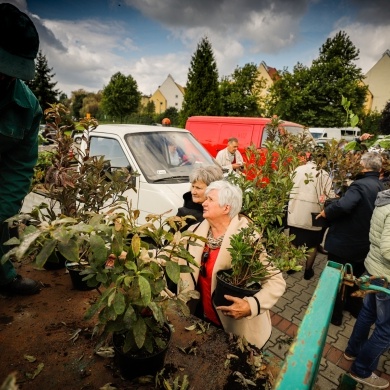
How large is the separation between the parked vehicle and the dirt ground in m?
6.39

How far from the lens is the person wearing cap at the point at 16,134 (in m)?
1.48

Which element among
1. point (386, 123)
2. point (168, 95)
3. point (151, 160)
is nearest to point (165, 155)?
point (151, 160)

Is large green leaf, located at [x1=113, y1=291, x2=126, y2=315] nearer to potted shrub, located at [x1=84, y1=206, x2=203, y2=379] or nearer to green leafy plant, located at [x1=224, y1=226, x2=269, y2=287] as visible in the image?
potted shrub, located at [x1=84, y1=206, x2=203, y2=379]

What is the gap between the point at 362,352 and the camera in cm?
268

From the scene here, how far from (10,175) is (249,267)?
180cm

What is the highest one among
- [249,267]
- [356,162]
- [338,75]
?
[338,75]

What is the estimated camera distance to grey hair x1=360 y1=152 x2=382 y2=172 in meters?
3.28

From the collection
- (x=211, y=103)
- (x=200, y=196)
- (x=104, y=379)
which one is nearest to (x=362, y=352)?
(x=200, y=196)

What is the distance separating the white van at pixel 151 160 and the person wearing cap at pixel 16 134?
5.26ft

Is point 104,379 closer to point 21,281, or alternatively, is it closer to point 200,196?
point 21,281

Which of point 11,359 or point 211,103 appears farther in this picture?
point 211,103

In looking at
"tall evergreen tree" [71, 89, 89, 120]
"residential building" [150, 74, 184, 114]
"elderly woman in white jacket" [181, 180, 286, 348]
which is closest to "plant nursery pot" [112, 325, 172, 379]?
"elderly woman in white jacket" [181, 180, 286, 348]

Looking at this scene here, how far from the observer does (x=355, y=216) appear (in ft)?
11.0

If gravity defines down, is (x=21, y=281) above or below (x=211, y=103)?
below
